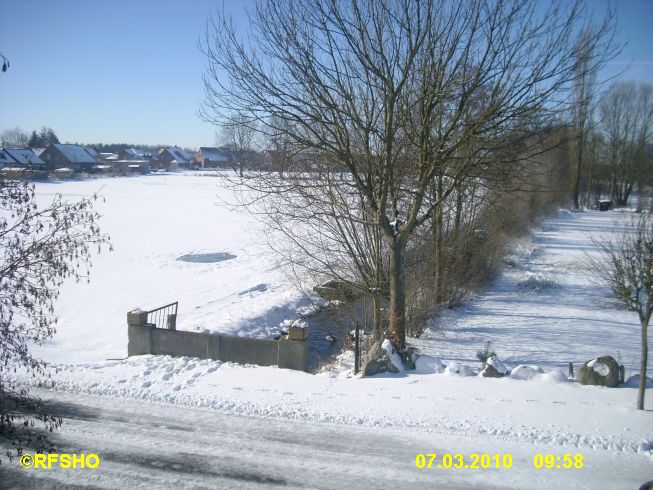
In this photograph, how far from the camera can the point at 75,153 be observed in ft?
234

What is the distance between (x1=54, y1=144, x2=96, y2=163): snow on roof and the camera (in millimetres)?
69219

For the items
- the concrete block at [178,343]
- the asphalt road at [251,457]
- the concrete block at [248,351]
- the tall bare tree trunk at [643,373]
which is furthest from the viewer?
the concrete block at [178,343]

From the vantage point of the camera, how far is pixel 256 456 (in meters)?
5.62

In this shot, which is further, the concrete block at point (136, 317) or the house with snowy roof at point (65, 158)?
the house with snowy roof at point (65, 158)

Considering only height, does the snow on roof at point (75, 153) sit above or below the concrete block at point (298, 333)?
above

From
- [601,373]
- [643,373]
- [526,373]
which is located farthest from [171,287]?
[643,373]

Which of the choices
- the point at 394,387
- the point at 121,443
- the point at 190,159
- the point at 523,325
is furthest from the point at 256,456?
the point at 190,159

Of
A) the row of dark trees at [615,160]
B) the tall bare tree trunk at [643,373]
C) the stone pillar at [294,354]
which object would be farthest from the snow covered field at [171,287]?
the row of dark trees at [615,160]

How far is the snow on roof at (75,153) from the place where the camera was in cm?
6922

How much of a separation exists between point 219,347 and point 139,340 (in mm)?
1774

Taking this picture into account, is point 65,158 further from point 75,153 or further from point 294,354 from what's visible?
point 294,354

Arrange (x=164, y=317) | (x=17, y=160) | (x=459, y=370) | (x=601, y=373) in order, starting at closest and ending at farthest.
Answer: (x=601, y=373)
(x=459, y=370)
(x=164, y=317)
(x=17, y=160)
